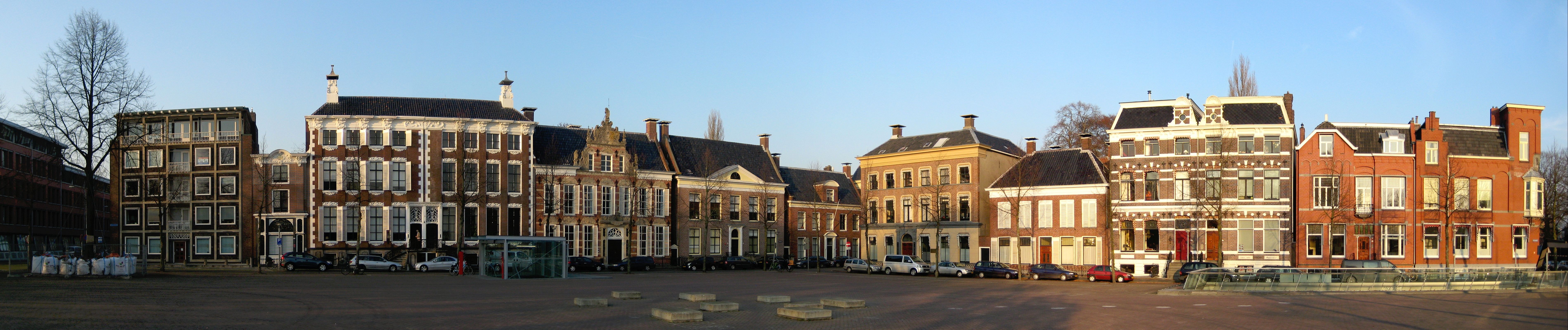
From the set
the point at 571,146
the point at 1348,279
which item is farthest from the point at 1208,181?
the point at 571,146

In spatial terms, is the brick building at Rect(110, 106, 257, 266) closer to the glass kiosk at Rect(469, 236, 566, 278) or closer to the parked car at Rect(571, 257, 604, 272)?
the parked car at Rect(571, 257, 604, 272)

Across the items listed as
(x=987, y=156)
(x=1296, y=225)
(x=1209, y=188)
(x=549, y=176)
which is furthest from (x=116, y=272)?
(x=1296, y=225)

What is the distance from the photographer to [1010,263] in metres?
66.5

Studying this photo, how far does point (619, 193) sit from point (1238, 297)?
148ft

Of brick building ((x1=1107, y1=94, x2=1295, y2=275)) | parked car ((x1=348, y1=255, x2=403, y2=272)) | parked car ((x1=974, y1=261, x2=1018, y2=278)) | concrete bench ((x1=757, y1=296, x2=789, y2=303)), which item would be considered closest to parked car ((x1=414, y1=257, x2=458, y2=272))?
parked car ((x1=348, y1=255, x2=403, y2=272))

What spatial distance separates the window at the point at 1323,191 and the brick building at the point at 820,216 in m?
32.6

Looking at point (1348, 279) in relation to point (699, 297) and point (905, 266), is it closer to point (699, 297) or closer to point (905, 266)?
point (699, 297)

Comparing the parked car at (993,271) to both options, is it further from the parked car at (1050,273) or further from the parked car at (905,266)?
the parked car at (905,266)

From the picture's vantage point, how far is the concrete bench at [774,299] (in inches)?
1198

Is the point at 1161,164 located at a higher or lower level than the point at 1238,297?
higher

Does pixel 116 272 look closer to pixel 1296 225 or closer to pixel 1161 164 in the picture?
pixel 1161 164

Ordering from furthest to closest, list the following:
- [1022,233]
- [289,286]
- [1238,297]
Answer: [1022,233] < [289,286] < [1238,297]

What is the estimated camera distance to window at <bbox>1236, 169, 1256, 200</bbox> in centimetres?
5844

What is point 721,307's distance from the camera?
27.2 meters
